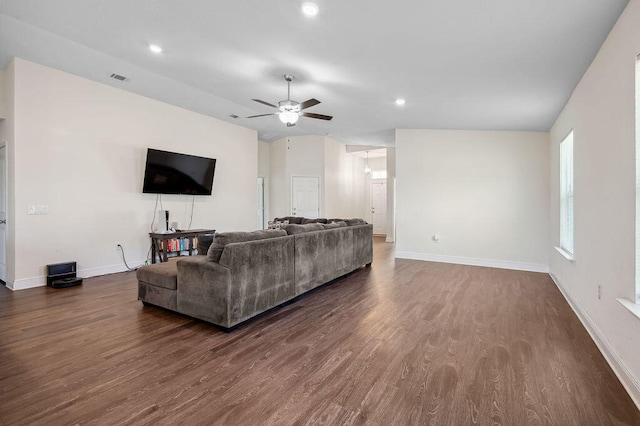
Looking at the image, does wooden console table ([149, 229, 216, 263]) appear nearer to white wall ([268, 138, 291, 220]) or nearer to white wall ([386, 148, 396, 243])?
white wall ([268, 138, 291, 220])

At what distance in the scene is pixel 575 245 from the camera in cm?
343

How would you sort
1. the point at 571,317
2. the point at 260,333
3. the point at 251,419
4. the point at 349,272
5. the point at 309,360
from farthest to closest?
the point at 349,272 → the point at 571,317 → the point at 260,333 → the point at 309,360 → the point at 251,419

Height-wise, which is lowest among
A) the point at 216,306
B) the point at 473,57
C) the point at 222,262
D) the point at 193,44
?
the point at 216,306

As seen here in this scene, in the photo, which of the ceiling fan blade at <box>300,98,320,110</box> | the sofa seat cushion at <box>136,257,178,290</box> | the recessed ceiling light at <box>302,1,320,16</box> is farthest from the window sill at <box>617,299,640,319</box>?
the sofa seat cushion at <box>136,257,178,290</box>

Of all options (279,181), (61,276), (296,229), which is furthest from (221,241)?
(279,181)

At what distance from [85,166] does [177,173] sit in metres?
1.39

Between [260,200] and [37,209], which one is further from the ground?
[260,200]

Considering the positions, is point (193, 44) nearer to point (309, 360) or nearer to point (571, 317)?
point (309, 360)

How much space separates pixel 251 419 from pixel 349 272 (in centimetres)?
341

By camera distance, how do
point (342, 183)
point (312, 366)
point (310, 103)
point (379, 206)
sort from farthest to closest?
point (379, 206)
point (342, 183)
point (310, 103)
point (312, 366)

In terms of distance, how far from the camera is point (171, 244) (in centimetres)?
546

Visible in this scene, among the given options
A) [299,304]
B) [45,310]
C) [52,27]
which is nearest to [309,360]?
[299,304]

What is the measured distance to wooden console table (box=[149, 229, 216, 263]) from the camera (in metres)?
5.28

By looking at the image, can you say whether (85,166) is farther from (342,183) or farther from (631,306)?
(342,183)
